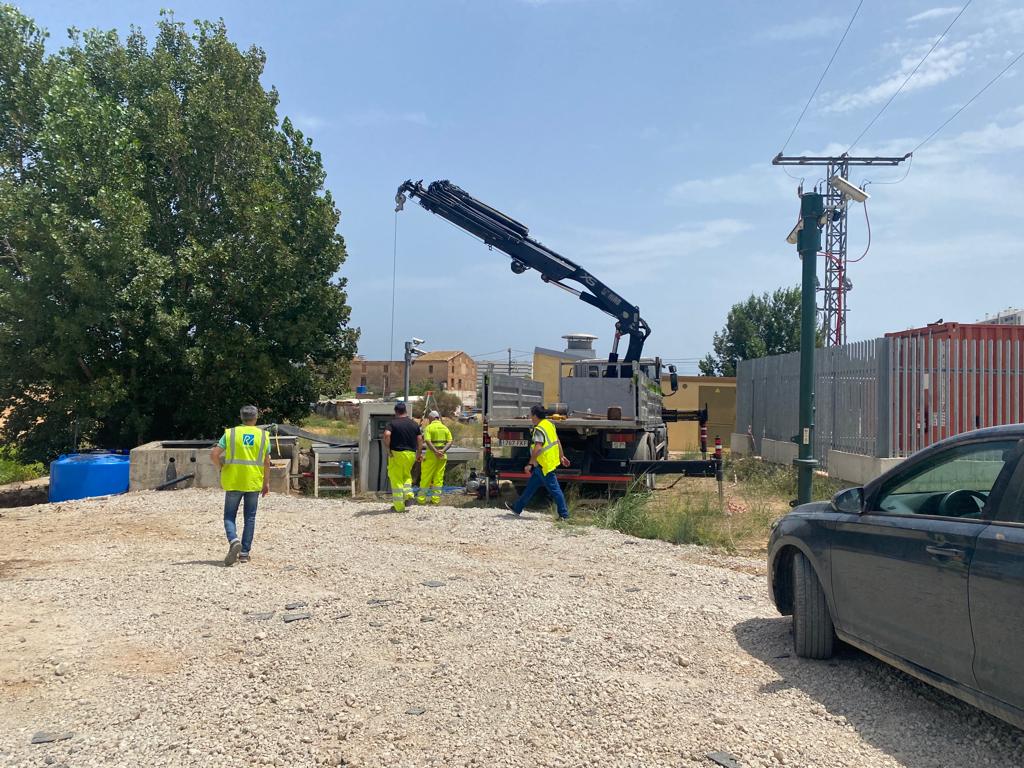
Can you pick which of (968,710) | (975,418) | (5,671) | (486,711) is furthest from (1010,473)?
(975,418)

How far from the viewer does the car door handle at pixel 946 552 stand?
150 inches

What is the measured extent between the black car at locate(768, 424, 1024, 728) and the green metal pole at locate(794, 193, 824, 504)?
3.70m

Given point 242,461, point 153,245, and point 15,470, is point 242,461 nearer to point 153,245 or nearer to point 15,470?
point 153,245

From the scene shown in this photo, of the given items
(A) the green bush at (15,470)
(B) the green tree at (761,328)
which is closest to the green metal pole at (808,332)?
(A) the green bush at (15,470)

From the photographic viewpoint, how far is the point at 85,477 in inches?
529

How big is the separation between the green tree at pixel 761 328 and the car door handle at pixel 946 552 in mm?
44532

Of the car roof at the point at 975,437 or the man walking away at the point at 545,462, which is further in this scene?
the man walking away at the point at 545,462

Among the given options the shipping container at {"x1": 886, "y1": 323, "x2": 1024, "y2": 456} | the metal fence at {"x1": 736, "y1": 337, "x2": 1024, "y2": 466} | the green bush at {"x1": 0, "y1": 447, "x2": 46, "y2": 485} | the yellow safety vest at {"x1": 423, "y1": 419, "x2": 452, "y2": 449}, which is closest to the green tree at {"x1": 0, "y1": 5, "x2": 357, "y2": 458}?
the green bush at {"x1": 0, "y1": 447, "x2": 46, "y2": 485}

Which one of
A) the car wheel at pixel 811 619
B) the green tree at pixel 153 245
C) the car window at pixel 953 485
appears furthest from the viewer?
the green tree at pixel 153 245

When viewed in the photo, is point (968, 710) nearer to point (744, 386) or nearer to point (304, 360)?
point (304, 360)

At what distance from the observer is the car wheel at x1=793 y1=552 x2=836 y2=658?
16.5 ft

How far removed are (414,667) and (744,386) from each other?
19.1 m

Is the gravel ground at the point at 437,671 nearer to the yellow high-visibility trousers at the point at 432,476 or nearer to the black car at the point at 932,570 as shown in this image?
the black car at the point at 932,570

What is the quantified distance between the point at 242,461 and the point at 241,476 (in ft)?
0.50
